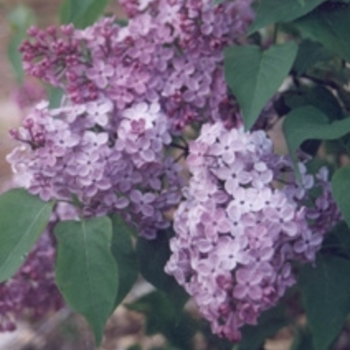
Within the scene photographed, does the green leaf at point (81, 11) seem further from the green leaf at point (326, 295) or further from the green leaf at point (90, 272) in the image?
the green leaf at point (326, 295)

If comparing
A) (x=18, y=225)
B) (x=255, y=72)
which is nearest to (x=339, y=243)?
(x=255, y=72)

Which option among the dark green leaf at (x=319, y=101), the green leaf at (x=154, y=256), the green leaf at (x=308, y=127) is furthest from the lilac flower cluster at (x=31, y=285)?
the green leaf at (x=308, y=127)

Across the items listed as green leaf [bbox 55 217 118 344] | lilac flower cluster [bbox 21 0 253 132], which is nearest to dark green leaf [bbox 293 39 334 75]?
lilac flower cluster [bbox 21 0 253 132]

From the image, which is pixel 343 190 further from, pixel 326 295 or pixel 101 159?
pixel 101 159

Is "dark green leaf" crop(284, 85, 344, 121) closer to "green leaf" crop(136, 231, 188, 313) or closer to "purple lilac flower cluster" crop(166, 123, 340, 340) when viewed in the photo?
"purple lilac flower cluster" crop(166, 123, 340, 340)

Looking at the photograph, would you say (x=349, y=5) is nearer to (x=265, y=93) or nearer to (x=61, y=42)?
(x=265, y=93)

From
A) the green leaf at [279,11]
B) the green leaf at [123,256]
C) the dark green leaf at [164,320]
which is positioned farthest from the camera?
the dark green leaf at [164,320]

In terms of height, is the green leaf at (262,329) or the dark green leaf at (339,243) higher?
the dark green leaf at (339,243)
